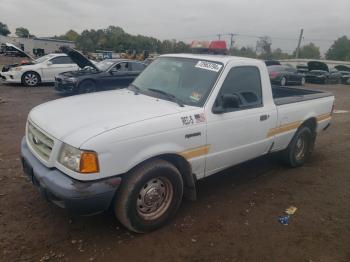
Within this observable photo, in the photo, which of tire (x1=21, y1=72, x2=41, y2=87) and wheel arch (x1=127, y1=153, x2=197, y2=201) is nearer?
wheel arch (x1=127, y1=153, x2=197, y2=201)

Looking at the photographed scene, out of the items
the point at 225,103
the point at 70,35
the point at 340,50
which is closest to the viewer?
the point at 225,103

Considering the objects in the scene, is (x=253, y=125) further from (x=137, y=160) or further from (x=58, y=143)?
(x=58, y=143)

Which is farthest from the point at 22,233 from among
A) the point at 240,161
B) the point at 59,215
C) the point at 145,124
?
the point at 240,161

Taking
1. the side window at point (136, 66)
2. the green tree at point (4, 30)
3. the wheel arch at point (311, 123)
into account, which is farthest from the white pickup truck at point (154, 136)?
the green tree at point (4, 30)

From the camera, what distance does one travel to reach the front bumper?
291 cm

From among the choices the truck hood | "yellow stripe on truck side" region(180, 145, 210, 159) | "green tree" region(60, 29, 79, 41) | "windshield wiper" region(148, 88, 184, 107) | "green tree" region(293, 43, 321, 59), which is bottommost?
"yellow stripe on truck side" region(180, 145, 210, 159)

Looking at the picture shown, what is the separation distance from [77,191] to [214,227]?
1.64 meters

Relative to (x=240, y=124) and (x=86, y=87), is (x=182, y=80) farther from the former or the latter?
(x=86, y=87)

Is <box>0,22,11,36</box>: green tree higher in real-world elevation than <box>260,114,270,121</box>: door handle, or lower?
higher

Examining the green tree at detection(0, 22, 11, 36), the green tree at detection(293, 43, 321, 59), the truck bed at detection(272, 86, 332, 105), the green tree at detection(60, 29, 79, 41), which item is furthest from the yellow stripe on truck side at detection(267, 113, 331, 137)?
the green tree at detection(60, 29, 79, 41)

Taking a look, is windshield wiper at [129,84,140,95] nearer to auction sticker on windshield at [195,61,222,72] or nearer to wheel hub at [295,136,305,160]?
auction sticker on windshield at [195,61,222,72]

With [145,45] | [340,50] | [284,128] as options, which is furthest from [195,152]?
[340,50]

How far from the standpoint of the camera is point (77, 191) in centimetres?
290

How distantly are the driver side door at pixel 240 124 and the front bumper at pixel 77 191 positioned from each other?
1.34m
